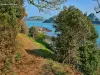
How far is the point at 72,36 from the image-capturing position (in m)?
31.7

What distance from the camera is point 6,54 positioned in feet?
80.4

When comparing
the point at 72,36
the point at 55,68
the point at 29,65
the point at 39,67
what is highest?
the point at 72,36

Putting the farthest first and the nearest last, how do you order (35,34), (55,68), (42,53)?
1. (35,34)
2. (42,53)
3. (55,68)

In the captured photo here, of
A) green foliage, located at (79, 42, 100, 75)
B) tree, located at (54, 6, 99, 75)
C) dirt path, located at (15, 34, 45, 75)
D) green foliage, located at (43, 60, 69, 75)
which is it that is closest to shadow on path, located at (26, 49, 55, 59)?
dirt path, located at (15, 34, 45, 75)

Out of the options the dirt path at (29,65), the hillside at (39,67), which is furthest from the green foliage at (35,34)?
the dirt path at (29,65)

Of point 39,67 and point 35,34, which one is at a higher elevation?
point 35,34

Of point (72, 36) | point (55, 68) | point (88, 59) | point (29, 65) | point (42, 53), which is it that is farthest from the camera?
point (42, 53)

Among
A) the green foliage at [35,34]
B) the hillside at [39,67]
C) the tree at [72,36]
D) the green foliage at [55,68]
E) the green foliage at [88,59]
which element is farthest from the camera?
the green foliage at [35,34]

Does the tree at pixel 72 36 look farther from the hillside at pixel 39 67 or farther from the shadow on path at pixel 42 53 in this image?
the shadow on path at pixel 42 53

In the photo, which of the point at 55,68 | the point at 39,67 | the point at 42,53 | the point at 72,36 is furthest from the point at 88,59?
the point at 42,53

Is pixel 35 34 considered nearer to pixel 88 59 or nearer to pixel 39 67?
pixel 88 59

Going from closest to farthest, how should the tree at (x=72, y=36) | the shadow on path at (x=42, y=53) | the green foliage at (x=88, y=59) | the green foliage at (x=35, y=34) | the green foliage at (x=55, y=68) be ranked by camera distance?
the green foliage at (x=55, y=68) < the tree at (x=72, y=36) < the green foliage at (x=88, y=59) < the shadow on path at (x=42, y=53) < the green foliage at (x=35, y=34)

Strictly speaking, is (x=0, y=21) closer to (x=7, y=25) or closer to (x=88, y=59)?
(x=7, y=25)

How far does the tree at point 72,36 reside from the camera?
31.7 m
